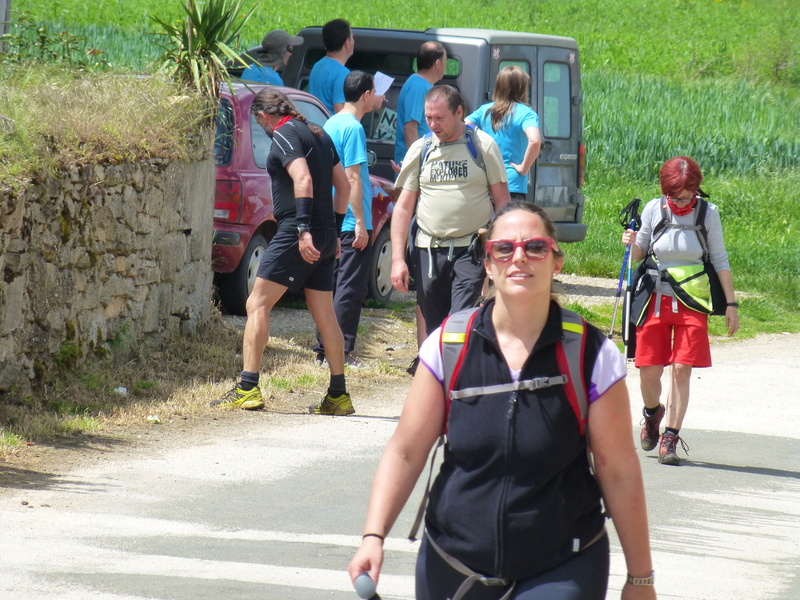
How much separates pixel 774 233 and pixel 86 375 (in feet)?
47.9

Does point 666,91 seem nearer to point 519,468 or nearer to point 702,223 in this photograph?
point 702,223

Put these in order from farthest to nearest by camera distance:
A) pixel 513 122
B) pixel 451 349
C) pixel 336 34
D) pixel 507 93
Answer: pixel 336 34 < pixel 513 122 < pixel 507 93 < pixel 451 349

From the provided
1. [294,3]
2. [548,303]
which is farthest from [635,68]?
[548,303]

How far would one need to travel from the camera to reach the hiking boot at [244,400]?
741 cm

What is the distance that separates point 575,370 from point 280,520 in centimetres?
270

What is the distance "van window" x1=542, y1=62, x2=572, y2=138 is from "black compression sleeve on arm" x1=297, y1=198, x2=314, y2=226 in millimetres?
6284

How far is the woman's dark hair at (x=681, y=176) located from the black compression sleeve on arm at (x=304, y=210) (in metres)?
2.07

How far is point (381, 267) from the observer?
11062 mm

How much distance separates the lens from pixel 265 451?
658cm

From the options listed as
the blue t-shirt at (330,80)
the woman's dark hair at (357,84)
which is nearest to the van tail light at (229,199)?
the woman's dark hair at (357,84)

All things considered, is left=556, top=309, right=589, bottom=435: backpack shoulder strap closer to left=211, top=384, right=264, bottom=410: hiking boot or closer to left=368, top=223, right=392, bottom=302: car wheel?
left=211, top=384, right=264, bottom=410: hiking boot

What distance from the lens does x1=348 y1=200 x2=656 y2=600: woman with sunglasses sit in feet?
9.64

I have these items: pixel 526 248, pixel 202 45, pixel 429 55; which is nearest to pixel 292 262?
pixel 202 45

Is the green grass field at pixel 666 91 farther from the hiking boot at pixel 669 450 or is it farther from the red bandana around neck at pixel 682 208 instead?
the hiking boot at pixel 669 450
